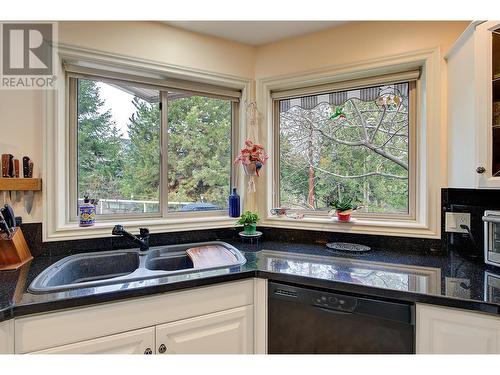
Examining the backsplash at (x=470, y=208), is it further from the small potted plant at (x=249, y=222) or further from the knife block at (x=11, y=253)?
the knife block at (x=11, y=253)

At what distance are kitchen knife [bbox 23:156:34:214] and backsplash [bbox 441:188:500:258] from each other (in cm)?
222

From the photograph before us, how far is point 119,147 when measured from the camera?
1960mm

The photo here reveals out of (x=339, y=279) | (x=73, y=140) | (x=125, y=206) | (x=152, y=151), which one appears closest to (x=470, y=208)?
(x=339, y=279)

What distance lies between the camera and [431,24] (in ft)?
5.58

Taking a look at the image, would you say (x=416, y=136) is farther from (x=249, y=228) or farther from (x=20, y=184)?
(x=20, y=184)

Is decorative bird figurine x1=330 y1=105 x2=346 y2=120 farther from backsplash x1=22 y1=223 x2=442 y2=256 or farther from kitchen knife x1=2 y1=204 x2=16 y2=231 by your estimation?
kitchen knife x1=2 y1=204 x2=16 y2=231

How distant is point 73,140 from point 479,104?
6.94 feet

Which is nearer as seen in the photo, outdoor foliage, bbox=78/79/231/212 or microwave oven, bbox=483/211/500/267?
microwave oven, bbox=483/211/500/267

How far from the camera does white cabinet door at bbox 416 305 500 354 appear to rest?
1.06 m

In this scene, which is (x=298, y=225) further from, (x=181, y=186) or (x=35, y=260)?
(x=35, y=260)

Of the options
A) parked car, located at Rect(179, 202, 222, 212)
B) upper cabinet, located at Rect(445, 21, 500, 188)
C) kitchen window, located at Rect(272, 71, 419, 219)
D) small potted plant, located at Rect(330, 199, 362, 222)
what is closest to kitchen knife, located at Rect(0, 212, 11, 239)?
parked car, located at Rect(179, 202, 222, 212)

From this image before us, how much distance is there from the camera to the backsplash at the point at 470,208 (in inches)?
62.5

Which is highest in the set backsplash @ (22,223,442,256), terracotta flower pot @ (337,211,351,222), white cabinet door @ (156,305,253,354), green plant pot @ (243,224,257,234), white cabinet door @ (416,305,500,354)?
terracotta flower pot @ (337,211,351,222)

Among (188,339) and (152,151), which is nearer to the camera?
(188,339)
